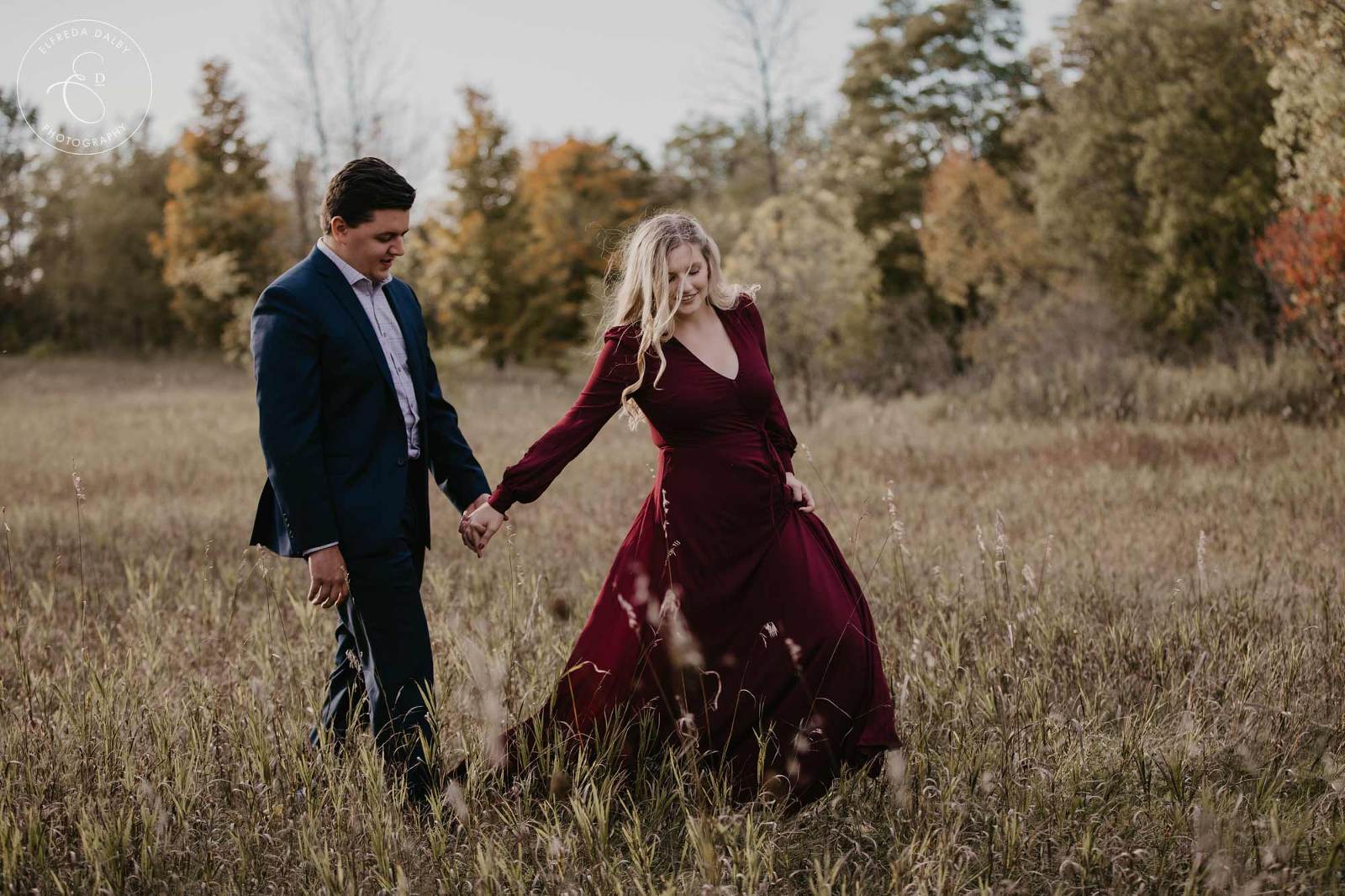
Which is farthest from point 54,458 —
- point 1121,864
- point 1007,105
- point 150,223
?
point 150,223

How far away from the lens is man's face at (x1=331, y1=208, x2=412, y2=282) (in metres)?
3.17

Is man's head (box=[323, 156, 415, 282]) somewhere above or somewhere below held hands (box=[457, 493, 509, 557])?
above

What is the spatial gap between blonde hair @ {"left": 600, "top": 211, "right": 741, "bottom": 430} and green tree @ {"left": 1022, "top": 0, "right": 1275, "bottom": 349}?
57.0 feet

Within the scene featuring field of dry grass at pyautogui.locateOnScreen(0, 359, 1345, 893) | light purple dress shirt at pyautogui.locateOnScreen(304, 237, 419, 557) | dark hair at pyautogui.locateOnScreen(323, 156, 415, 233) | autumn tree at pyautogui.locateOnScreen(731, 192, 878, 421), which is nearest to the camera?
field of dry grass at pyautogui.locateOnScreen(0, 359, 1345, 893)

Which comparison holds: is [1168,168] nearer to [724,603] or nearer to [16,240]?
[724,603]

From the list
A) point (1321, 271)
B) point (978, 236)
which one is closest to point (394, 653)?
point (1321, 271)

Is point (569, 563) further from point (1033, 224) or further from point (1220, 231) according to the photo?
point (1033, 224)

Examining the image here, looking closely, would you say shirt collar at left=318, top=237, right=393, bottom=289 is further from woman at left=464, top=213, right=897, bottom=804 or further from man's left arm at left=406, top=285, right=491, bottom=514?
woman at left=464, top=213, right=897, bottom=804

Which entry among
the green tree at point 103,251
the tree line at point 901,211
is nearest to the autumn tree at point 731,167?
the tree line at point 901,211

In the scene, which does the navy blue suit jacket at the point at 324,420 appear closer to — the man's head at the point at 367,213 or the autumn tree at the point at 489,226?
the man's head at the point at 367,213

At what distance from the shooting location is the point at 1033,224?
1050 inches

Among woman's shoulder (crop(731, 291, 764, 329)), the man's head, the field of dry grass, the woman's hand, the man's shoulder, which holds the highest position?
the man's head

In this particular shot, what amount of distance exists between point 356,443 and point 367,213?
74cm

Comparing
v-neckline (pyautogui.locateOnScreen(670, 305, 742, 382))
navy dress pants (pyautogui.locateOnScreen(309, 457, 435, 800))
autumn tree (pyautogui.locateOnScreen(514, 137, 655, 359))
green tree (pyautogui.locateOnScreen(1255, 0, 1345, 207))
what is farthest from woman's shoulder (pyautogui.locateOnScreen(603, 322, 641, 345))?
autumn tree (pyautogui.locateOnScreen(514, 137, 655, 359))
